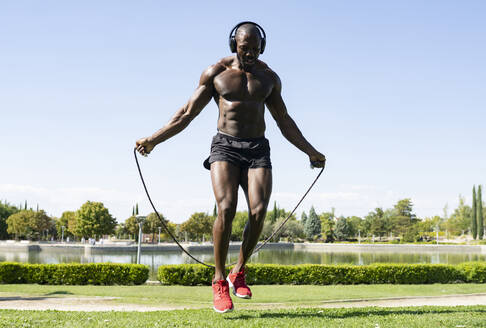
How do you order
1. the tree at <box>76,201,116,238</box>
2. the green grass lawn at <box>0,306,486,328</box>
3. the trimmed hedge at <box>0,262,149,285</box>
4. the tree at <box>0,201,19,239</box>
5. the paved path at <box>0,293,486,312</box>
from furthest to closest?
the tree at <box>0,201,19,239</box>
the tree at <box>76,201,116,238</box>
the trimmed hedge at <box>0,262,149,285</box>
the paved path at <box>0,293,486,312</box>
the green grass lawn at <box>0,306,486,328</box>

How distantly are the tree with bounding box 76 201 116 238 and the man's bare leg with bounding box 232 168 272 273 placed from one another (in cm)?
6035

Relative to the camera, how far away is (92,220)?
62188mm

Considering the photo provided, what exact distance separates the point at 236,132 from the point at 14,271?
54.6 feet

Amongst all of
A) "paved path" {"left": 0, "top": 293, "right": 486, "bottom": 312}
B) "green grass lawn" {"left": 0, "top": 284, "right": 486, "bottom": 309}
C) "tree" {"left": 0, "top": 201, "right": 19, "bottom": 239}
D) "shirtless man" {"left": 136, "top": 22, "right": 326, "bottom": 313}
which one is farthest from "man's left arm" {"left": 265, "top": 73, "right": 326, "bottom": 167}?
"tree" {"left": 0, "top": 201, "right": 19, "bottom": 239}

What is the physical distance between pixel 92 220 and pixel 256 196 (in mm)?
61062

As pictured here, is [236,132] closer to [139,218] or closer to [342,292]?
[342,292]

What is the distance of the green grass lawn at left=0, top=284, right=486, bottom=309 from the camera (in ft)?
44.2

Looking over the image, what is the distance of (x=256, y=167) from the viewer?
17.4 feet

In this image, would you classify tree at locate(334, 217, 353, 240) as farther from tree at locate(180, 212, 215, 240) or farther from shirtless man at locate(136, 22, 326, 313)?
shirtless man at locate(136, 22, 326, 313)

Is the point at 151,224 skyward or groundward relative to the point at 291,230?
skyward

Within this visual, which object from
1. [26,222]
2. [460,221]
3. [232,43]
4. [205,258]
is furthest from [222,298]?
[460,221]

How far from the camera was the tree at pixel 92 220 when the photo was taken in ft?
203

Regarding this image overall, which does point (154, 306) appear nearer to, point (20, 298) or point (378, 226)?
point (20, 298)

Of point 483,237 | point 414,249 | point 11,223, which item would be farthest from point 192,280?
point 483,237
